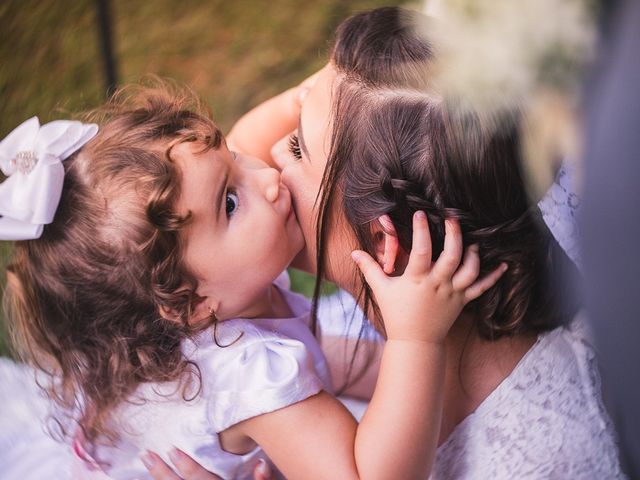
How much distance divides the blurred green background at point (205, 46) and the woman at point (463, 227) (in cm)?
74

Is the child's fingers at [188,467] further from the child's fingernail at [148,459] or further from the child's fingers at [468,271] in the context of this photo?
the child's fingers at [468,271]

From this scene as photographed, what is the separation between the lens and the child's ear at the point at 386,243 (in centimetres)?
95

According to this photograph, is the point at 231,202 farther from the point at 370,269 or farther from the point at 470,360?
the point at 470,360

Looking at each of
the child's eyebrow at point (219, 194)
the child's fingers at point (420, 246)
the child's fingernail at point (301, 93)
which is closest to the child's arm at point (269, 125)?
the child's fingernail at point (301, 93)

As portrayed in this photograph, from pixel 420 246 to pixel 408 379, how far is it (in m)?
0.16

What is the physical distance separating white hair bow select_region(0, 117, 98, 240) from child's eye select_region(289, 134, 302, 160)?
0.88 feet

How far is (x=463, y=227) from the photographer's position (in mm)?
941

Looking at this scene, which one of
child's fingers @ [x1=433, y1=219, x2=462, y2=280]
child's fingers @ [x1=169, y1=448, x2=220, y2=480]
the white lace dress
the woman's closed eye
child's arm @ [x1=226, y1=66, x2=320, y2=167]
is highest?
the woman's closed eye

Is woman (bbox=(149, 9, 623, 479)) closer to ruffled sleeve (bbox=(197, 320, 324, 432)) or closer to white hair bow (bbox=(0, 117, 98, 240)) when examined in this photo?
ruffled sleeve (bbox=(197, 320, 324, 432))

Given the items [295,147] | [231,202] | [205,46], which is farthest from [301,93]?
[205,46]

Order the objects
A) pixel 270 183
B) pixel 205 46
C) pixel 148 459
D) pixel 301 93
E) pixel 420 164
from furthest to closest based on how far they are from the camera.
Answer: pixel 205 46 → pixel 301 93 → pixel 148 459 → pixel 270 183 → pixel 420 164

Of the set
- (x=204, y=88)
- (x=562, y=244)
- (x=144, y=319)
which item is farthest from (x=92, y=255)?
(x=204, y=88)

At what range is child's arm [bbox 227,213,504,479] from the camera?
0.92 meters

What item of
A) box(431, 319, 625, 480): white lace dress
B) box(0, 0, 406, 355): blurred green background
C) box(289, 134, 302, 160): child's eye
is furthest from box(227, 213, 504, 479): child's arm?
box(0, 0, 406, 355): blurred green background
